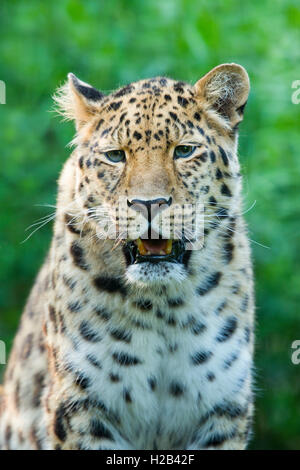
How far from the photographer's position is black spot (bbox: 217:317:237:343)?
6.31 metres

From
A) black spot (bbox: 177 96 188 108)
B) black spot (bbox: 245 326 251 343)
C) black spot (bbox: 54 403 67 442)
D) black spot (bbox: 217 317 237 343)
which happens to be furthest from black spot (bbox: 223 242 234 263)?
black spot (bbox: 54 403 67 442)

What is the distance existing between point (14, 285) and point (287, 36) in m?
4.43

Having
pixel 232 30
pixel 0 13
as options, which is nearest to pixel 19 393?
pixel 232 30

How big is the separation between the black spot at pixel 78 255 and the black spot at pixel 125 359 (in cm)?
64

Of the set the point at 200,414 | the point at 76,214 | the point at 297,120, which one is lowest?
the point at 200,414

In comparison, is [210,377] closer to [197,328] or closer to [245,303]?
[197,328]

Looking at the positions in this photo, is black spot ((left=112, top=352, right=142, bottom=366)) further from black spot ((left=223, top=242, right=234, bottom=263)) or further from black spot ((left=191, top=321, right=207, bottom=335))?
black spot ((left=223, top=242, right=234, bottom=263))

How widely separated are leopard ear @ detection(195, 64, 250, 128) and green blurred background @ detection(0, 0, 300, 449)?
10.5ft

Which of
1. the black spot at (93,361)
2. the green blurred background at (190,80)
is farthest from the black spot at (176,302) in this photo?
the green blurred background at (190,80)

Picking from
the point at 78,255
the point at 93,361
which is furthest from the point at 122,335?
the point at 78,255

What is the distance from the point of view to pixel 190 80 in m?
9.57

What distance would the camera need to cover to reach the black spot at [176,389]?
247 inches

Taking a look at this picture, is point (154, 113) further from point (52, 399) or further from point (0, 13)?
point (0, 13)

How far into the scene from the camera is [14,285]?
10984 millimetres
